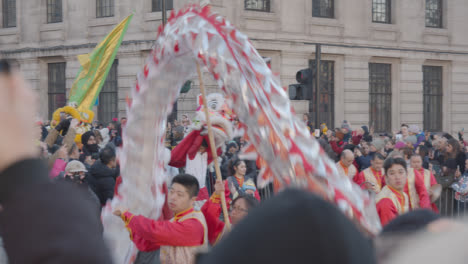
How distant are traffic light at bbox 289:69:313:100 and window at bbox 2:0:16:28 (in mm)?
17172

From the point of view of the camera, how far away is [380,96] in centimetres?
2423

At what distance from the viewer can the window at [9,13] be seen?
81.5ft

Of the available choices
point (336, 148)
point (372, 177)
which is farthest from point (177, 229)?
point (336, 148)

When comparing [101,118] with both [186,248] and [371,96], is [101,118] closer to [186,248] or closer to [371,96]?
[371,96]

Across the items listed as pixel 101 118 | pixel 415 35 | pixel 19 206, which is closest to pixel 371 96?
pixel 415 35

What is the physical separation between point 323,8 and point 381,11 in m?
2.69

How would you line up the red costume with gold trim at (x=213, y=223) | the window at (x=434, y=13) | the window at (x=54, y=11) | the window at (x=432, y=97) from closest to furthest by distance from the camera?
the red costume with gold trim at (x=213, y=223), the window at (x=54, y=11), the window at (x=432, y=97), the window at (x=434, y=13)

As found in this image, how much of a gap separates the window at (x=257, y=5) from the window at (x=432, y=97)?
7.45 meters

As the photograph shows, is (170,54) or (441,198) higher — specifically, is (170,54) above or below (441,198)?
above

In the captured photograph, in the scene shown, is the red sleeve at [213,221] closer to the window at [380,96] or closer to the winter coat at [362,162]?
the winter coat at [362,162]

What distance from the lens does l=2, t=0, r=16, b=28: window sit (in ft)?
81.5

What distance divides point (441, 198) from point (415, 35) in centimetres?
1615

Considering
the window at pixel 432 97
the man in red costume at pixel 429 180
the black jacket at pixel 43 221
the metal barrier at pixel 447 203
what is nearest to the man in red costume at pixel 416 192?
the man in red costume at pixel 429 180

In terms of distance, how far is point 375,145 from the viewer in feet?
41.9
